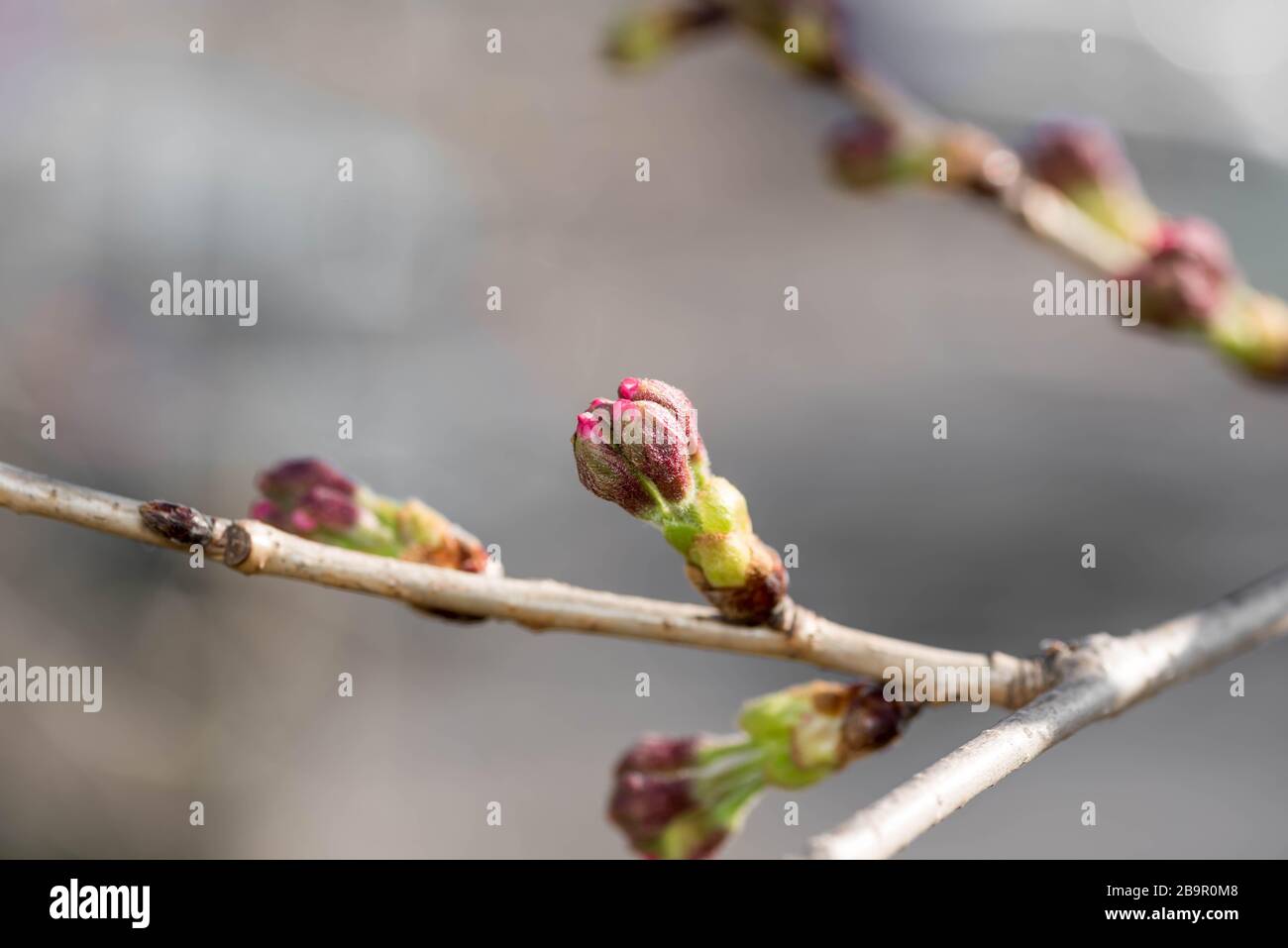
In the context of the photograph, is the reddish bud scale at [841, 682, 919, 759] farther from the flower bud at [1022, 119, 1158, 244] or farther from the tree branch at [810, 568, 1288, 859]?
the flower bud at [1022, 119, 1158, 244]

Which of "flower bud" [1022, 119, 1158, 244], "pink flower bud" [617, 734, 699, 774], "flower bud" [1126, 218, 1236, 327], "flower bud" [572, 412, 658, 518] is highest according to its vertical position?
"flower bud" [1022, 119, 1158, 244]

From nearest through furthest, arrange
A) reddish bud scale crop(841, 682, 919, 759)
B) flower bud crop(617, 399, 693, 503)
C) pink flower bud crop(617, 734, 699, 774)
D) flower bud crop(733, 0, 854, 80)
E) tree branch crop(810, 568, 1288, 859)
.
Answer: tree branch crop(810, 568, 1288, 859) → flower bud crop(617, 399, 693, 503) → reddish bud scale crop(841, 682, 919, 759) → pink flower bud crop(617, 734, 699, 774) → flower bud crop(733, 0, 854, 80)

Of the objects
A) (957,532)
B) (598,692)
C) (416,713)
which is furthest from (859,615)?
(416,713)

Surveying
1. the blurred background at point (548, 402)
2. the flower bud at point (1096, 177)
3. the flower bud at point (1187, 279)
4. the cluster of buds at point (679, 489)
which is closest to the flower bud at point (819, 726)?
the cluster of buds at point (679, 489)

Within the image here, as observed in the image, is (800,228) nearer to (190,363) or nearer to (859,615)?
(859,615)

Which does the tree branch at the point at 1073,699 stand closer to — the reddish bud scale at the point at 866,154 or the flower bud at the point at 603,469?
the flower bud at the point at 603,469

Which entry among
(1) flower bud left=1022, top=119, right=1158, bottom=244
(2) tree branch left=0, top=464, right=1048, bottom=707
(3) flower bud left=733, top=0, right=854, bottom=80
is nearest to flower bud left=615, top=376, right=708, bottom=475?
(2) tree branch left=0, top=464, right=1048, bottom=707

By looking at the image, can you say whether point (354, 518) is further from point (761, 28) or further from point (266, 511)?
point (761, 28)

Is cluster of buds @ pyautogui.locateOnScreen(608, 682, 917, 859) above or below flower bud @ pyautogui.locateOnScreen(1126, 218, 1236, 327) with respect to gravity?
below
